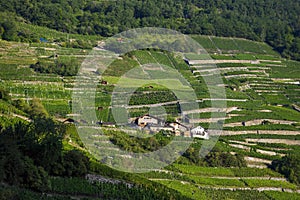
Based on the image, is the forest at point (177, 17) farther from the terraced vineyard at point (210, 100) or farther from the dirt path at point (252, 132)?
the dirt path at point (252, 132)

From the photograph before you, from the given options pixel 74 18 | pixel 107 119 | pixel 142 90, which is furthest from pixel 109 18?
pixel 107 119

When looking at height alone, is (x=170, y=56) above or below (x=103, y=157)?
above

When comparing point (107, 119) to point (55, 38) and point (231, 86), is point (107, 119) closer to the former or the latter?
point (231, 86)

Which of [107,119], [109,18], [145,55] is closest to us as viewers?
[107,119]

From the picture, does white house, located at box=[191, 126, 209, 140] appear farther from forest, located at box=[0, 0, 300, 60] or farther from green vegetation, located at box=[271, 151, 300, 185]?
forest, located at box=[0, 0, 300, 60]

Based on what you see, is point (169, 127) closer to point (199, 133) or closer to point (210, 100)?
point (199, 133)

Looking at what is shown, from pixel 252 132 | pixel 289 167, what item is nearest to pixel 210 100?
pixel 252 132
